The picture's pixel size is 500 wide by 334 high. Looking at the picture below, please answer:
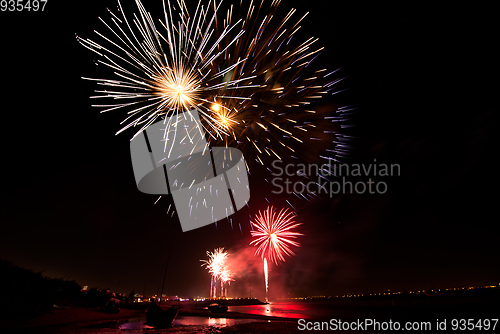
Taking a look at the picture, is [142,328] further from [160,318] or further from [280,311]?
[280,311]

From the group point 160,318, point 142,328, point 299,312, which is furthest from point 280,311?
point 142,328

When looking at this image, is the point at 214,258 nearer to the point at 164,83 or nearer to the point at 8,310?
the point at 8,310

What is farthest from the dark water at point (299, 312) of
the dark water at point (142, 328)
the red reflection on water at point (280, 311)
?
the dark water at point (142, 328)

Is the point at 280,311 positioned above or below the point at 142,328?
below

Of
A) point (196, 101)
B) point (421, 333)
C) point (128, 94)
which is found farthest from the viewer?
point (421, 333)

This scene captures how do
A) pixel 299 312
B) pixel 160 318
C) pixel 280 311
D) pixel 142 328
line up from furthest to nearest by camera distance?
pixel 280 311 → pixel 299 312 → pixel 160 318 → pixel 142 328

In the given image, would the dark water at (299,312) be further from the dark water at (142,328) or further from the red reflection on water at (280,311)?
the dark water at (142,328)

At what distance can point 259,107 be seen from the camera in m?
14.9

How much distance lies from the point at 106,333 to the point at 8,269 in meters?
29.8

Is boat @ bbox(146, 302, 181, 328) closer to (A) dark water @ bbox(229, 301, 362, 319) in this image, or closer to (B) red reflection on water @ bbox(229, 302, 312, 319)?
(A) dark water @ bbox(229, 301, 362, 319)

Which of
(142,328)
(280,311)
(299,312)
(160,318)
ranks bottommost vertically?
(280,311)

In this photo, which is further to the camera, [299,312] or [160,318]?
[299,312]

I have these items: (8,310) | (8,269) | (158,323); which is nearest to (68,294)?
(8,269)

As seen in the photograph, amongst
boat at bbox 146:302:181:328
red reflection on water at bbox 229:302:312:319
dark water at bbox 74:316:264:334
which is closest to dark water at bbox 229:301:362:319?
red reflection on water at bbox 229:302:312:319
